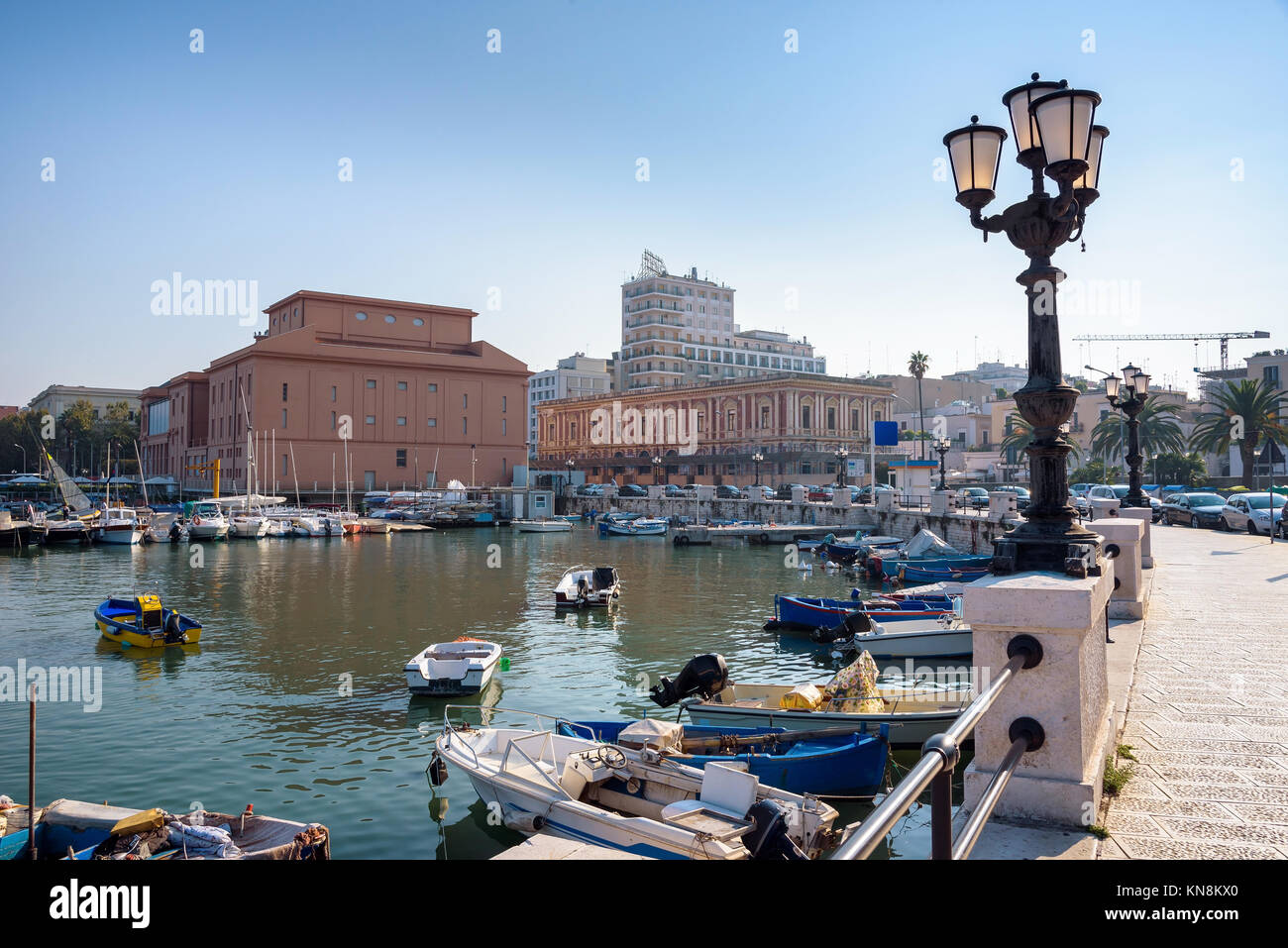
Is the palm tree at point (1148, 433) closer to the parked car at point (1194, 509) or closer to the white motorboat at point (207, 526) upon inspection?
the parked car at point (1194, 509)

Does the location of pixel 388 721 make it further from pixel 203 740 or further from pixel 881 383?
pixel 881 383

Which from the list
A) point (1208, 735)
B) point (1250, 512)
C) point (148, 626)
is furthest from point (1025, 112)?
point (1250, 512)

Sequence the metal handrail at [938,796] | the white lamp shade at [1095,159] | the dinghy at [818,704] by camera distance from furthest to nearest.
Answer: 1. the dinghy at [818,704]
2. the white lamp shade at [1095,159]
3. the metal handrail at [938,796]

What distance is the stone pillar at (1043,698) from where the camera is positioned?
4.48 m

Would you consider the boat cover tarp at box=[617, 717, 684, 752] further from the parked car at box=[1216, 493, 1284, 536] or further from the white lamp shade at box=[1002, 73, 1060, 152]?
the parked car at box=[1216, 493, 1284, 536]

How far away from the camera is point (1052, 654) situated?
454 centimetres

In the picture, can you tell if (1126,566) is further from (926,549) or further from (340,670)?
(926,549)

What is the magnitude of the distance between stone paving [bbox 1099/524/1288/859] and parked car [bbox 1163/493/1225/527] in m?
26.4

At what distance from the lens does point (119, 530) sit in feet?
184

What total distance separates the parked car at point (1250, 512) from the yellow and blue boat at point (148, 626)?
121ft

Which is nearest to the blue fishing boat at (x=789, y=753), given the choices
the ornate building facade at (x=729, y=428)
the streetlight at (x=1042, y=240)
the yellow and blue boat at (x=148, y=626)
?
the streetlight at (x=1042, y=240)
